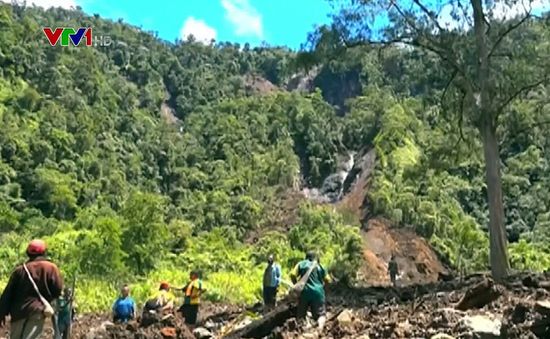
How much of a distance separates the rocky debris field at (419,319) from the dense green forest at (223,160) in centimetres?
711

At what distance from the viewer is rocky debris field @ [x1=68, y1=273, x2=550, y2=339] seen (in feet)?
26.8

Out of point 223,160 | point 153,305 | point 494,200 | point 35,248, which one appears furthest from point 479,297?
point 223,160

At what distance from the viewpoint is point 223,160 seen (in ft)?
300

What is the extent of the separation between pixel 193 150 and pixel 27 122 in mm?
22895

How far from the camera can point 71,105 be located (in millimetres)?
86312

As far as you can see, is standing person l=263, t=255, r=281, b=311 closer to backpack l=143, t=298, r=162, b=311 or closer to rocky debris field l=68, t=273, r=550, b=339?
rocky debris field l=68, t=273, r=550, b=339

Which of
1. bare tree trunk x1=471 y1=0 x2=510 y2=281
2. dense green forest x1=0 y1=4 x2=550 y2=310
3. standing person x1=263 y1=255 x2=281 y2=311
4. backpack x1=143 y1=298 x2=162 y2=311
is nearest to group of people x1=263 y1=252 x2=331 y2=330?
backpack x1=143 y1=298 x2=162 y2=311

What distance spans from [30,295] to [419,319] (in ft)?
15.5

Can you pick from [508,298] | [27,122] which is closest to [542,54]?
[508,298]

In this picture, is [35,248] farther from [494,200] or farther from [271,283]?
[494,200]

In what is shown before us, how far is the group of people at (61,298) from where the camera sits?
25.1ft

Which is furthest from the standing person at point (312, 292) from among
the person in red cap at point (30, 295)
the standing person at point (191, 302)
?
the standing person at point (191, 302)

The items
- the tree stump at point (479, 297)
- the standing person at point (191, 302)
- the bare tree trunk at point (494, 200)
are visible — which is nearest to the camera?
the tree stump at point (479, 297)

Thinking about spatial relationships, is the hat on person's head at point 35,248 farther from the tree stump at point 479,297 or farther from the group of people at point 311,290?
the tree stump at point 479,297
